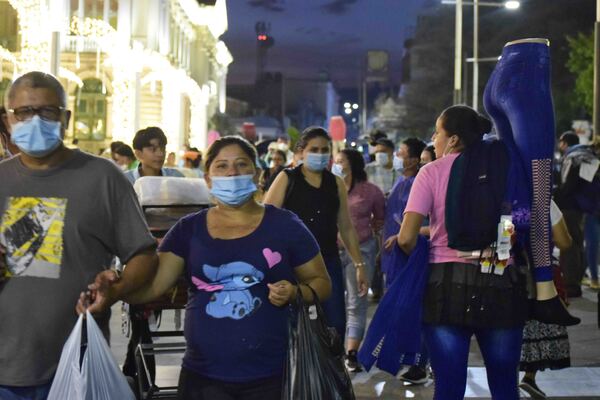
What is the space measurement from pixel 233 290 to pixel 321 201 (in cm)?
343

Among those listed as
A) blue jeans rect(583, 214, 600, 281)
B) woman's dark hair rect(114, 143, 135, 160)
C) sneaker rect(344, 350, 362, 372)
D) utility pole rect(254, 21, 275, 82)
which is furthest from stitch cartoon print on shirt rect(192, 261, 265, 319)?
utility pole rect(254, 21, 275, 82)

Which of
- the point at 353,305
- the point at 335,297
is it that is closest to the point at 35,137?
the point at 335,297

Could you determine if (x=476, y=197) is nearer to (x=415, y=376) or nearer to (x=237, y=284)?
(x=237, y=284)

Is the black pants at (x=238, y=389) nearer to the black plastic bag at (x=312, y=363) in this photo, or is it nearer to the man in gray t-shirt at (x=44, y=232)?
the black plastic bag at (x=312, y=363)

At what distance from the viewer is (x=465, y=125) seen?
514 cm

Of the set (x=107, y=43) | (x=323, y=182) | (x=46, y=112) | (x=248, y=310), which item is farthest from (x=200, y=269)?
(x=107, y=43)

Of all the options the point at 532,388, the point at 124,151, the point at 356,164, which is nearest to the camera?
the point at 532,388

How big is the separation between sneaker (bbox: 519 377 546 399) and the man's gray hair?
4765 millimetres

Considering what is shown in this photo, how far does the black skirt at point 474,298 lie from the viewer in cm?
495

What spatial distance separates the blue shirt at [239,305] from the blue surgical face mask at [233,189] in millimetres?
142

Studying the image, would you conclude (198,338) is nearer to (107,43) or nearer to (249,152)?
(249,152)

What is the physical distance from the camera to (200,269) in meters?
4.07

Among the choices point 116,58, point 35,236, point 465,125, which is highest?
point 116,58

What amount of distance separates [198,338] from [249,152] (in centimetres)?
79
